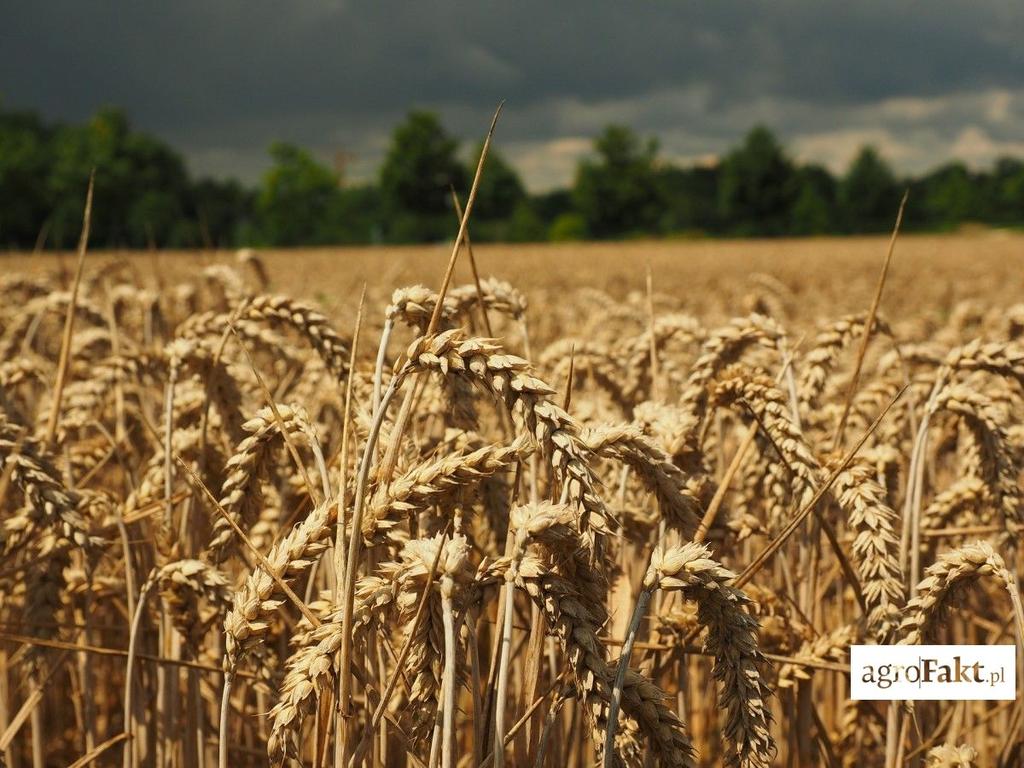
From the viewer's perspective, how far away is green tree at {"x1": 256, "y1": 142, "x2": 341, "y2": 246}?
6694 cm

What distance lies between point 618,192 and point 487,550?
72.4 m

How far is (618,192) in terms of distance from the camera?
7212cm

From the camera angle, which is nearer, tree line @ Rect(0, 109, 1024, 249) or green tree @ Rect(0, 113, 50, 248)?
green tree @ Rect(0, 113, 50, 248)

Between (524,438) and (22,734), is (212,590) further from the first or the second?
(22,734)

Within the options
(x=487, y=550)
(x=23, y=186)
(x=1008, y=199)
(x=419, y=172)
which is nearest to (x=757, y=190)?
(x=1008, y=199)

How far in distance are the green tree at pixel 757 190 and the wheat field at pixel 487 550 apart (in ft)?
235

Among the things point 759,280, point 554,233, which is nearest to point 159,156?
point 554,233

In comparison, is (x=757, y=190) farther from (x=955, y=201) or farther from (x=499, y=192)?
(x=499, y=192)

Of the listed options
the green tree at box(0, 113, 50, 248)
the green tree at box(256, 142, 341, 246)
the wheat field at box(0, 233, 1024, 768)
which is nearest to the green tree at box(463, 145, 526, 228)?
the green tree at box(256, 142, 341, 246)
